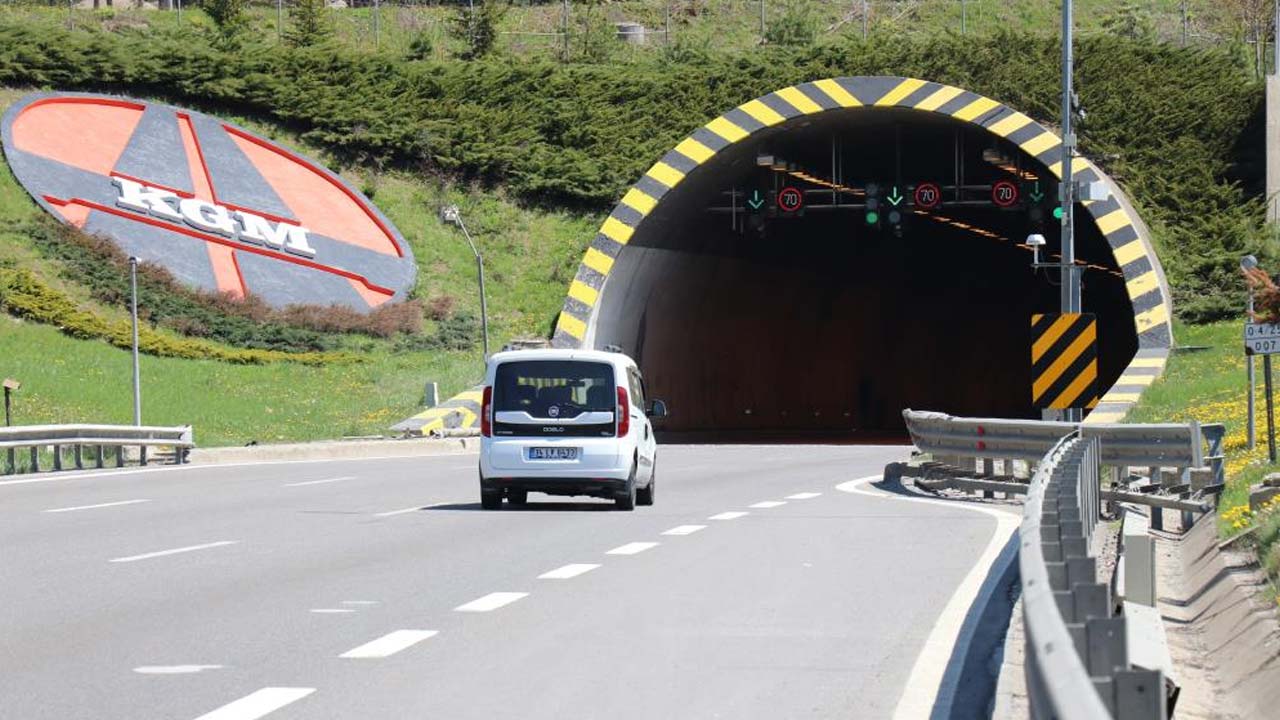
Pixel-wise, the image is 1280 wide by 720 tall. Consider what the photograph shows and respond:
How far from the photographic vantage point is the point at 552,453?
22.3 metres

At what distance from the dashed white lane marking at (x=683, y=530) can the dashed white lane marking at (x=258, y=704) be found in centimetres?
995

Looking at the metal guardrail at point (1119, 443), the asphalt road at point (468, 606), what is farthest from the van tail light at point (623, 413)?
the metal guardrail at point (1119, 443)

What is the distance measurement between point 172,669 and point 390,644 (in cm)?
130

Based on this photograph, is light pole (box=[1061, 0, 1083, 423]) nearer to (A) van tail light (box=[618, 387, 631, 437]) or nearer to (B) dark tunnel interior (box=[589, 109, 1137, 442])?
(A) van tail light (box=[618, 387, 631, 437])

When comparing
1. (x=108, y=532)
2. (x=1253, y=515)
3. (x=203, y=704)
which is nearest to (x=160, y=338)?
(x=108, y=532)

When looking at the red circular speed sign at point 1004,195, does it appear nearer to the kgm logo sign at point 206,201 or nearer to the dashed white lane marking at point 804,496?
the kgm logo sign at point 206,201

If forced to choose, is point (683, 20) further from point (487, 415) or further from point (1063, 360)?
point (487, 415)

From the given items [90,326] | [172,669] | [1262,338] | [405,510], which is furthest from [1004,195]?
[172,669]

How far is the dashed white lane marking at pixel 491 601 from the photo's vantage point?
12.5m

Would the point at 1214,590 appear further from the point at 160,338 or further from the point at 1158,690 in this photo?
the point at 160,338

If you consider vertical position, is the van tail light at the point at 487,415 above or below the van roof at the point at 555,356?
below

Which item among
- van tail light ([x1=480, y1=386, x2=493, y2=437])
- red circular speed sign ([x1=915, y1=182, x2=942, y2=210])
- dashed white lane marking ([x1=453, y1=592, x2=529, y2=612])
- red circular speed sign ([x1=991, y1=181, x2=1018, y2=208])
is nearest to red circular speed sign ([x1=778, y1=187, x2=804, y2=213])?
red circular speed sign ([x1=915, y1=182, x2=942, y2=210])

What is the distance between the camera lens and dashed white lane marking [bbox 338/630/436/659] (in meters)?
10.3

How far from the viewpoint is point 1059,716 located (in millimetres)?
4059
